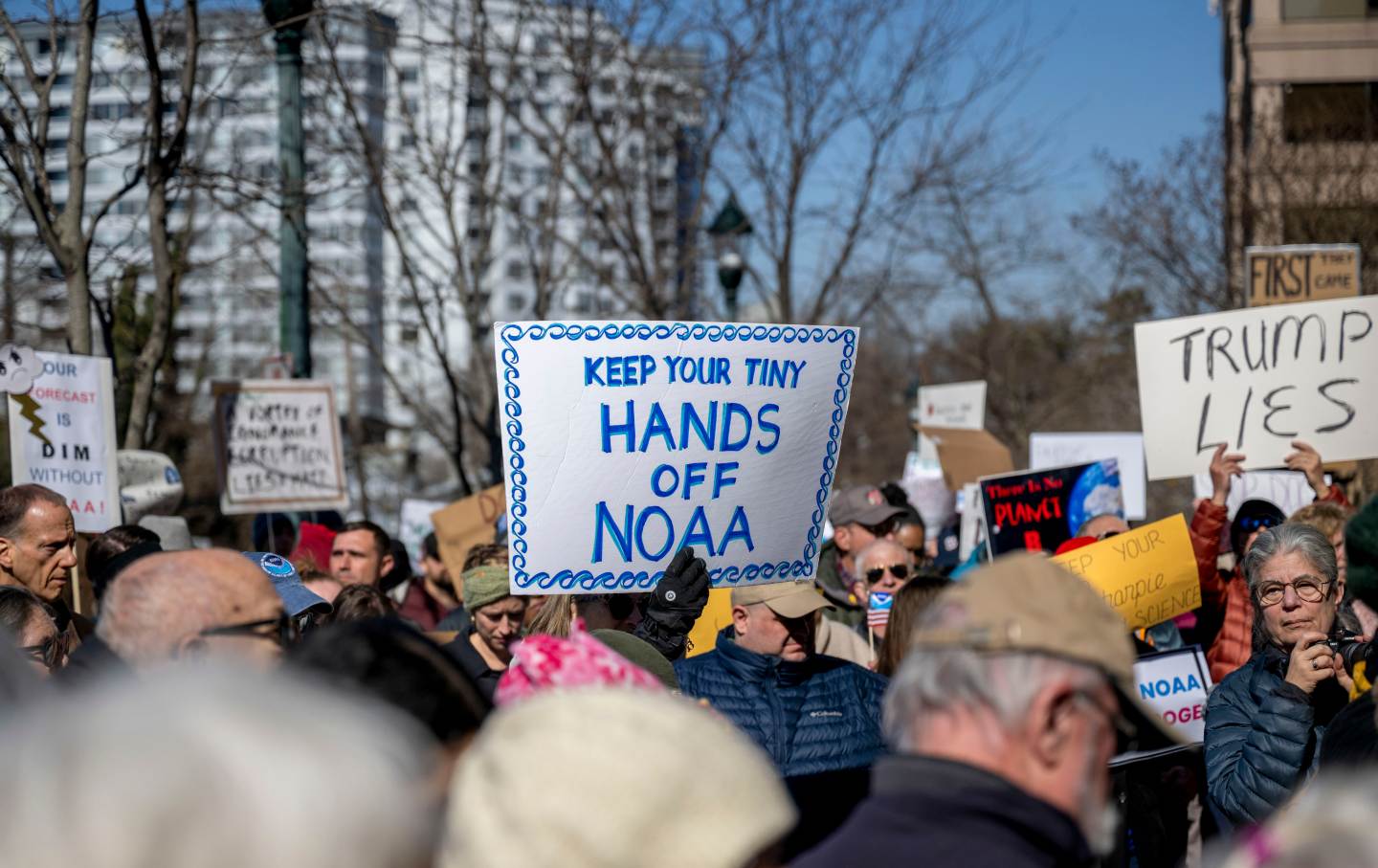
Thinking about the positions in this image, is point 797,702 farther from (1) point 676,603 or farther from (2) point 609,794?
(2) point 609,794

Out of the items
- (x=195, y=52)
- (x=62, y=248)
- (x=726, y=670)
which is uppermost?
(x=195, y=52)

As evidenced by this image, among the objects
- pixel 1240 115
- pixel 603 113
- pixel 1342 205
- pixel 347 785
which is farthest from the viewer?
pixel 1240 115

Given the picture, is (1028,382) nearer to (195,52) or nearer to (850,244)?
(850,244)

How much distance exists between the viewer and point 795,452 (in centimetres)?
497

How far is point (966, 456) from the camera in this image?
1210 cm

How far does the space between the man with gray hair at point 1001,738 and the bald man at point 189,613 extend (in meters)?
1.09

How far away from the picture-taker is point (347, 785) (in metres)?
1.80

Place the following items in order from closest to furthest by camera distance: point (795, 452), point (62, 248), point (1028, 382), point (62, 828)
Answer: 1. point (62, 828)
2. point (795, 452)
3. point (62, 248)
4. point (1028, 382)

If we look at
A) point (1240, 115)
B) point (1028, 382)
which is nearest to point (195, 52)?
point (1240, 115)

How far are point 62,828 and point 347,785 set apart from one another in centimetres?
32

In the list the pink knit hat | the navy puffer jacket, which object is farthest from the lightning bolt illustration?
the navy puffer jacket

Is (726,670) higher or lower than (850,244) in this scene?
lower

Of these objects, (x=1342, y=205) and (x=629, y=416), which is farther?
(x=1342, y=205)

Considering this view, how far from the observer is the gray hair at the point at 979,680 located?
7.35 feet
